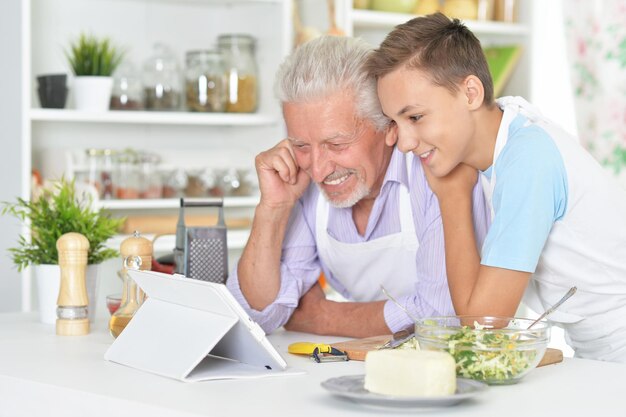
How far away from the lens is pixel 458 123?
1.80 metres

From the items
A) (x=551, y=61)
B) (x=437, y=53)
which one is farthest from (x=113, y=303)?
(x=551, y=61)

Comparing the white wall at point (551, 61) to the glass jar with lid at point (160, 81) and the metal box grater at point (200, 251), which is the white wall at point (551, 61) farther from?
the metal box grater at point (200, 251)

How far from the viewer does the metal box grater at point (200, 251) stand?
2.06 meters

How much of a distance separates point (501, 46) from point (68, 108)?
1673 millimetres

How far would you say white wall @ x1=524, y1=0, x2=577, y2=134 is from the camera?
378 cm

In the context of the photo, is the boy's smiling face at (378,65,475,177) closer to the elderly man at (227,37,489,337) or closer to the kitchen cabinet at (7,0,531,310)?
the elderly man at (227,37,489,337)

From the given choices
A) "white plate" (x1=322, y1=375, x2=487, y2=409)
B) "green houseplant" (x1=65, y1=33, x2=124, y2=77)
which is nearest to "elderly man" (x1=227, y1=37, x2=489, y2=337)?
"white plate" (x1=322, y1=375, x2=487, y2=409)

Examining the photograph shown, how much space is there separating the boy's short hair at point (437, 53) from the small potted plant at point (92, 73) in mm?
1502

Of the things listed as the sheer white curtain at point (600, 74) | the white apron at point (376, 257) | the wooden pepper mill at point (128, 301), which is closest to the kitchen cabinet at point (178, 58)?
the sheer white curtain at point (600, 74)

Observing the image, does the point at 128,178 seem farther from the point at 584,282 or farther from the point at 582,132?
the point at 584,282

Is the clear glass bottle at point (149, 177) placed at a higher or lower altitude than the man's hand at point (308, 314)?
higher

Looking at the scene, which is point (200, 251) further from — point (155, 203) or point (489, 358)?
point (155, 203)

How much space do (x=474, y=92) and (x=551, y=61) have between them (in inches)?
83.9

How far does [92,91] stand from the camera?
3143mm
